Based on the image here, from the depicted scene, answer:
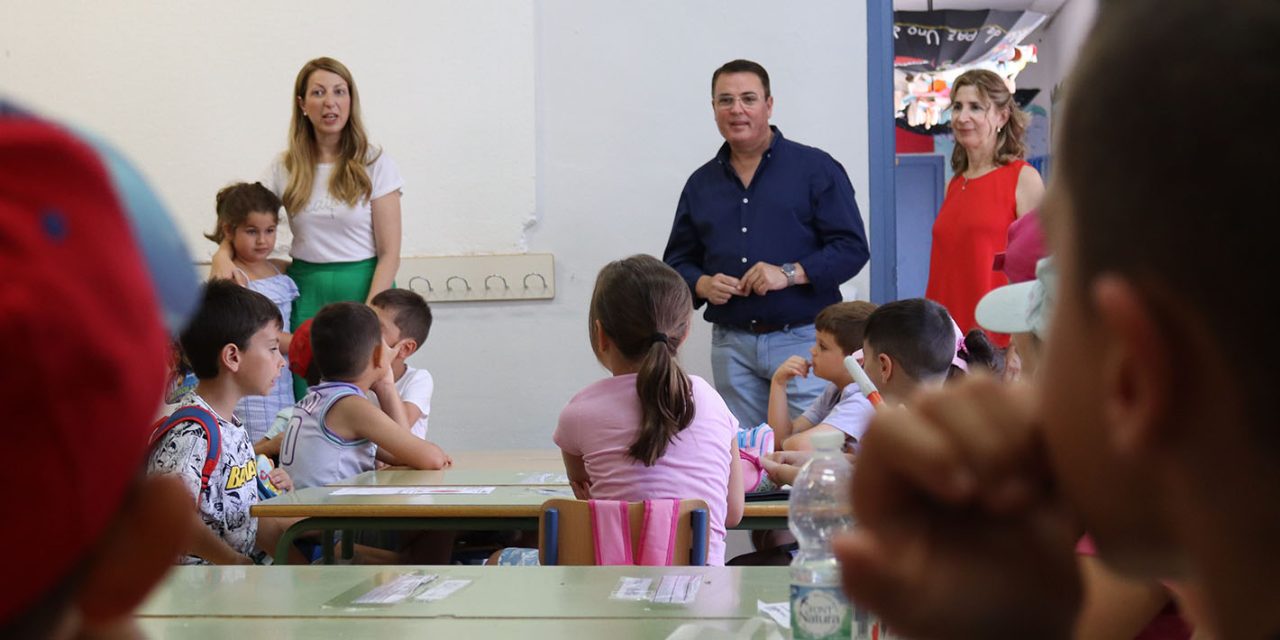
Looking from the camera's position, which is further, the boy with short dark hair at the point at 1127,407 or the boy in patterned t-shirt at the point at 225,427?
the boy in patterned t-shirt at the point at 225,427

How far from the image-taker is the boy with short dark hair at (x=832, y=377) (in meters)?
3.56

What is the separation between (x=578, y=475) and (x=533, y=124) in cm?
326

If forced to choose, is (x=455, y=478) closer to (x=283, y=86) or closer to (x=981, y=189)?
(x=981, y=189)

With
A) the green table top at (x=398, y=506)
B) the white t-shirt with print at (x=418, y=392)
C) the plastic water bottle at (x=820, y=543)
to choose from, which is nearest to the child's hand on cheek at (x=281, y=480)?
the green table top at (x=398, y=506)

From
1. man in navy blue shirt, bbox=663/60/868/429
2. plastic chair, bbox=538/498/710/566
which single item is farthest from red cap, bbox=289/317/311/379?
plastic chair, bbox=538/498/710/566

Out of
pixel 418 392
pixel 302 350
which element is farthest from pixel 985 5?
pixel 302 350

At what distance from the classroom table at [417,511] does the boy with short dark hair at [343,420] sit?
47cm

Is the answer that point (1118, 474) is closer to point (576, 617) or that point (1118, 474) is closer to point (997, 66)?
point (576, 617)

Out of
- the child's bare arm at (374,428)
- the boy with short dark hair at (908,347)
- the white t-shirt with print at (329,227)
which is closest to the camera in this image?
the boy with short dark hair at (908,347)

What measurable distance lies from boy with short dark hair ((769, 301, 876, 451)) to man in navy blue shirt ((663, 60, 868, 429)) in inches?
12.6

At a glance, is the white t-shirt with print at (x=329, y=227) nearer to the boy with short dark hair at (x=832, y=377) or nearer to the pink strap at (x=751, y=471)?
the boy with short dark hair at (x=832, y=377)

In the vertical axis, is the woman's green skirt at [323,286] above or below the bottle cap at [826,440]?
above

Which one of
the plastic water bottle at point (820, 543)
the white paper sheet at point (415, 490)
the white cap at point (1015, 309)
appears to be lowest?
the white paper sheet at point (415, 490)

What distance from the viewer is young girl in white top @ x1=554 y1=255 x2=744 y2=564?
8.64 ft
